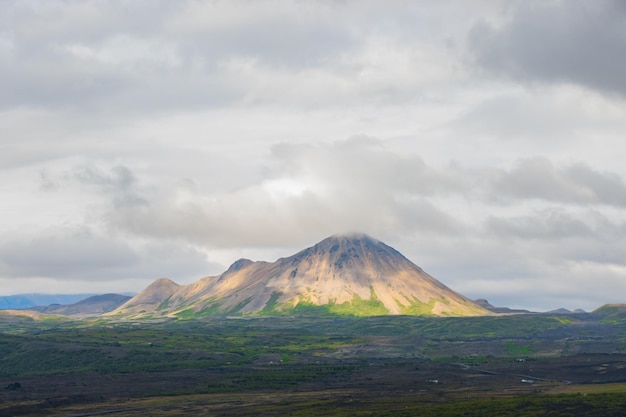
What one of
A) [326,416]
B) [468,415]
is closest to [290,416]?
[326,416]

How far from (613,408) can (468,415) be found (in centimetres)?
3742

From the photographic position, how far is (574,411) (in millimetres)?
198375

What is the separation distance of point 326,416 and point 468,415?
34249mm

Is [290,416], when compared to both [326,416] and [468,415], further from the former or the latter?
[468,415]

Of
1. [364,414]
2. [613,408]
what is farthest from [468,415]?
[613,408]

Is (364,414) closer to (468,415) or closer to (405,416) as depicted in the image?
(405,416)

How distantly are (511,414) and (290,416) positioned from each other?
53.6 m

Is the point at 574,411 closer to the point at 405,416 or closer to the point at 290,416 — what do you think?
the point at 405,416

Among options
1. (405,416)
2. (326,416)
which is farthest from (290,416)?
(405,416)

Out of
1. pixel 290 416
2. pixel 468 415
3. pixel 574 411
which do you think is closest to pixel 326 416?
pixel 290 416

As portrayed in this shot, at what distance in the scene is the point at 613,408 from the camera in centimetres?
19925

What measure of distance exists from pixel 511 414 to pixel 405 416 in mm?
25529

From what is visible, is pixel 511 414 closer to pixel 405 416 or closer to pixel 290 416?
pixel 405 416

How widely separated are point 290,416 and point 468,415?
43235 mm
